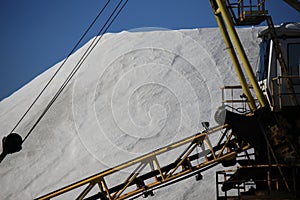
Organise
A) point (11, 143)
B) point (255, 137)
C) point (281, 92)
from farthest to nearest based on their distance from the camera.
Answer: point (281, 92), point (255, 137), point (11, 143)

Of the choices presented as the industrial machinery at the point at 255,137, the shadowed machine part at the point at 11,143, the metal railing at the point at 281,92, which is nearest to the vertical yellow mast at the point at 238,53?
the industrial machinery at the point at 255,137

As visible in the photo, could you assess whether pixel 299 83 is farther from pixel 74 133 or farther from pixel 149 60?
pixel 149 60

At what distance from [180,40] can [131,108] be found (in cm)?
1272

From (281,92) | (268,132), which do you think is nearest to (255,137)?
(268,132)

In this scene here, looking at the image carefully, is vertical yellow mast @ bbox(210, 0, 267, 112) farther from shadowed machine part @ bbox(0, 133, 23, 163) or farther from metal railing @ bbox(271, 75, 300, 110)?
shadowed machine part @ bbox(0, 133, 23, 163)

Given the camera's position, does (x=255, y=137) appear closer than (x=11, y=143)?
No

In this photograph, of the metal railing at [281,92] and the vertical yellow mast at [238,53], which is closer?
the vertical yellow mast at [238,53]

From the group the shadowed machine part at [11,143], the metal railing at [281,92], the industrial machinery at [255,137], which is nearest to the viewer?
the shadowed machine part at [11,143]

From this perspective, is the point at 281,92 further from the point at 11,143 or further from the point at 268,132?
the point at 11,143

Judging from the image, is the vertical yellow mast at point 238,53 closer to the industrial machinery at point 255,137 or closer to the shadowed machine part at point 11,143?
the industrial machinery at point 255,137

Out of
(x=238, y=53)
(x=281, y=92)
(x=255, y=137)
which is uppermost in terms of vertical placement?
(x=238, y=53)

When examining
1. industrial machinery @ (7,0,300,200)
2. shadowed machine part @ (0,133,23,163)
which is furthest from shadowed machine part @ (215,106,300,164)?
shadowed machine part @ (0,133,23,163)

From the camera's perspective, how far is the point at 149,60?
42.0m

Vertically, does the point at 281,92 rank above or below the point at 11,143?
above
